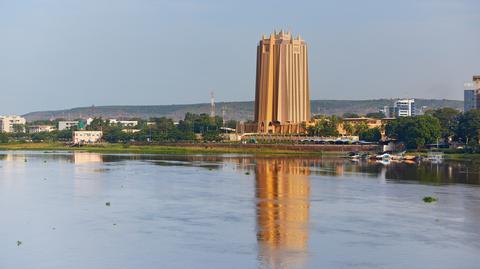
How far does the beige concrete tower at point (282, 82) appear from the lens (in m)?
150

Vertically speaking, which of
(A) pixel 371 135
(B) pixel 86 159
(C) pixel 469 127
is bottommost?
(B) pixel 86 159

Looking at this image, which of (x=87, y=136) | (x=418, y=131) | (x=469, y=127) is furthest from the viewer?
(x=87, y=136)

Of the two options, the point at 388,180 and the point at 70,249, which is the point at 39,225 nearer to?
the point at 70,249

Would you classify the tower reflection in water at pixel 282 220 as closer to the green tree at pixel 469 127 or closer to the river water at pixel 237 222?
the river water at pixel 237 222

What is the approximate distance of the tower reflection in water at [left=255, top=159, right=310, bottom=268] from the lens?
27250 millimetres

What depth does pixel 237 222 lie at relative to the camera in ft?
116

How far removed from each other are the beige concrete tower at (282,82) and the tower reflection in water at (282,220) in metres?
87.7

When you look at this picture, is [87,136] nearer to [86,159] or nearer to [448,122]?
[86,159]

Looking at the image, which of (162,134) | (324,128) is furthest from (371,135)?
(162,134)

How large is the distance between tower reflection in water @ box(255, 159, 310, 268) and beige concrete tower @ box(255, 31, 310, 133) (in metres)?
87.7

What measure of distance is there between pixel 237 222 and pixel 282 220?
7.12 ft

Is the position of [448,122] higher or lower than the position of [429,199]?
higher

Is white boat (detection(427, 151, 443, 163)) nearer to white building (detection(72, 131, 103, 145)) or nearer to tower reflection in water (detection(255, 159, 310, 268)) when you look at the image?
tower reflection in water (detection(255, 159, 310, 268))

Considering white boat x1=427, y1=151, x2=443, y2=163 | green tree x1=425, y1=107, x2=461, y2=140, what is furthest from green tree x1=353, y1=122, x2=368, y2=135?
white boat x1=427, y1=151, x2=443, y2=163
